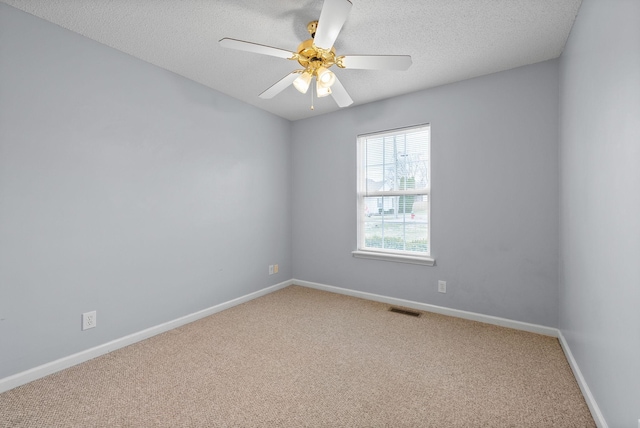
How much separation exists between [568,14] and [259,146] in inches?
121

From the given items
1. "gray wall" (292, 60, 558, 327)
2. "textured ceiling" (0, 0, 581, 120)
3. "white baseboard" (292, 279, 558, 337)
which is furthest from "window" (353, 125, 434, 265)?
"textured ceiling" (0, 0, 581, 120)

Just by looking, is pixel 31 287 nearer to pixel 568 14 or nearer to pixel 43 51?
pixel 43 51

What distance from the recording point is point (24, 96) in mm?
1877

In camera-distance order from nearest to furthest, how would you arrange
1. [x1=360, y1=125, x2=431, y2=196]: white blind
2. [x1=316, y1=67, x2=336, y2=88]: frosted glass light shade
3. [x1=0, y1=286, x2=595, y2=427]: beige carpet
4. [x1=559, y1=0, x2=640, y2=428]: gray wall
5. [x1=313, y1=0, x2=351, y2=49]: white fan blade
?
1. [x1=559, y1=0, x2=640, y2=428]: gray wall
2. [x1=313, y1=0, x2=351, y2=49]: white fan blade
3. [x1=0, y1=286, x2=595, y2=427]: beige carpet
4. [x1=316, y1=67, x2=336, y2=88]: frosted glass light shade
5. [x1=360, y1=125, x2=431, y2=196]: white blind

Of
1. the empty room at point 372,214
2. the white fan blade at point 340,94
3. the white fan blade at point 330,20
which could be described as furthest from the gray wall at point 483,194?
the white fan blade at point 330,20

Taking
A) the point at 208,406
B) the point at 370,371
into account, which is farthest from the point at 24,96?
the point at 370,371

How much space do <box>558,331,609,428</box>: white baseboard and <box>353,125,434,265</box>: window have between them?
1.27 meters

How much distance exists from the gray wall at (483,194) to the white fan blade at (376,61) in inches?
53.6

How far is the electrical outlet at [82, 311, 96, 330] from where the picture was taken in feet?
7.04

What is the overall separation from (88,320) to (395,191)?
10.4 ft

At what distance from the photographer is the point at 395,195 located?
136 inches

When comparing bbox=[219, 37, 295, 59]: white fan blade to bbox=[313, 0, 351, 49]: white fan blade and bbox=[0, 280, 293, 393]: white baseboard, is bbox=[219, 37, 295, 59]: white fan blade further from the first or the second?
bbox=[0, 280, 293, 393]: white baseboard

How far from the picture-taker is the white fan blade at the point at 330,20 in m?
1.44

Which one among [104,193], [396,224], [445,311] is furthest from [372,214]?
[104,193]
